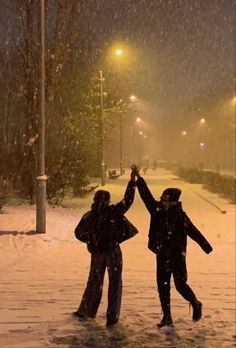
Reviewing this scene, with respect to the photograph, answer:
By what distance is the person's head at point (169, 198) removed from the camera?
230 inches

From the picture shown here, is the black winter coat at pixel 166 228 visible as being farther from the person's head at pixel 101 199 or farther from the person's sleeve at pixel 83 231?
the person's sleeve at pixel 83 231

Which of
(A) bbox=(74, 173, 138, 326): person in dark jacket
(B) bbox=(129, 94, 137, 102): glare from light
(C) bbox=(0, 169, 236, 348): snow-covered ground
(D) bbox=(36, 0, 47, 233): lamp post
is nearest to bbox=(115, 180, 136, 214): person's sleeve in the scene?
(A) bbox=(74, 173, 138, 326): person in dark jacket

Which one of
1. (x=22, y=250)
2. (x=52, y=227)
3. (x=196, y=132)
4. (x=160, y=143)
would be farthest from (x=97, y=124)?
(x=160, y=143)

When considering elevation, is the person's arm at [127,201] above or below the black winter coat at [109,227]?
above

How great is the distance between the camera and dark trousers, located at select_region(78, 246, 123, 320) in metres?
6.16

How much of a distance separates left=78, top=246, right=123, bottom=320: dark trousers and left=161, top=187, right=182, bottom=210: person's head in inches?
29.9

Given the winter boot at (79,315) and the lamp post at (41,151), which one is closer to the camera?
the winter boot at (79,315)

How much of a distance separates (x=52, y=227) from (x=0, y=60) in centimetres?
1175

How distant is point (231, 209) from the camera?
2047 cm

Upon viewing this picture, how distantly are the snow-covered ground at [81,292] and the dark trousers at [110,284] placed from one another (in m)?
0.16

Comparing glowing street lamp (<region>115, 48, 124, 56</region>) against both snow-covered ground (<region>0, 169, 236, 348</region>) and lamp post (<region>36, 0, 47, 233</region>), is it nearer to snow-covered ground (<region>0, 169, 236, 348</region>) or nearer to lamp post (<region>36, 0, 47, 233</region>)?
snow-covered ground (<region>0, 169, 236, 348</region>)

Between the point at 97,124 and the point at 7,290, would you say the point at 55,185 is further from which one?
the point at 7,290

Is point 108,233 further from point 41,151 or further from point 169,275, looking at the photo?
point 41,151

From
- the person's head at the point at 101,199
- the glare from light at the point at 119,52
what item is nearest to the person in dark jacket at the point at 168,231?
the person's head at the point at 101,199
